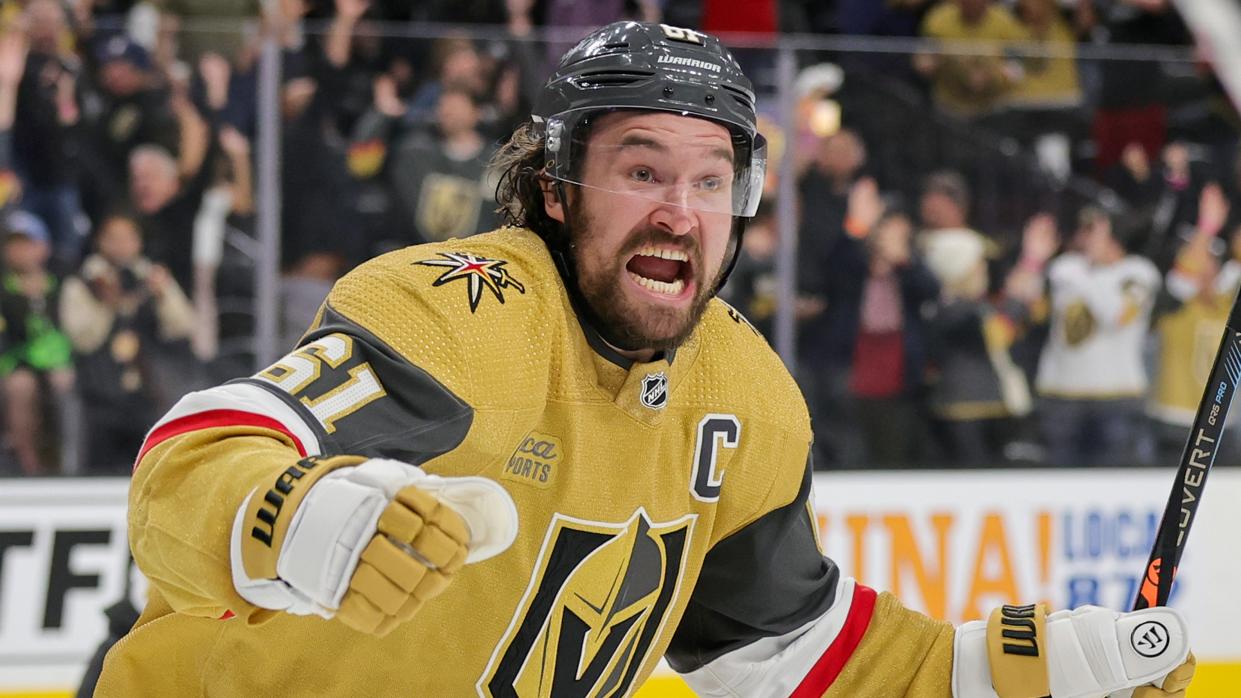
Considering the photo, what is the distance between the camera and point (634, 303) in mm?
2443

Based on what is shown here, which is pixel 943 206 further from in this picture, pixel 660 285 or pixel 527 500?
pixel 527 500

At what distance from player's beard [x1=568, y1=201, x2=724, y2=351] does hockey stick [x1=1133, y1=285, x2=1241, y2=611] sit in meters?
0.94

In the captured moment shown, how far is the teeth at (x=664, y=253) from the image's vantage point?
2.48 meters

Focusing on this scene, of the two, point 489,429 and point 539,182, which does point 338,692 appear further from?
point 539,182

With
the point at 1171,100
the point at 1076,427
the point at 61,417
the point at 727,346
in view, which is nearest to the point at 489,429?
the point at 727,346

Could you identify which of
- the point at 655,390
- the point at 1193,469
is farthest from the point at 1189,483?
the point at 655,390

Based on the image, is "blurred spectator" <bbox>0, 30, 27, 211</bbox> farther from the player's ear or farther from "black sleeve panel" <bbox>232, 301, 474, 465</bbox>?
"black sleeve panel" <bbox>232, 301, 474, 465</bbox>

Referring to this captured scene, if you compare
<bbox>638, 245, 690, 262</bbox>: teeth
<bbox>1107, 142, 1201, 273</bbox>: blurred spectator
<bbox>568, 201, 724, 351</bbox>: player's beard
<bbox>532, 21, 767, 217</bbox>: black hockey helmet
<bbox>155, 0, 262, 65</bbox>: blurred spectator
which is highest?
<bbox>532, 21, 767, 217</bbox>: black hockey helmet

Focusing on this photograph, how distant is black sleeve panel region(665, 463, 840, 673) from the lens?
2.76 m

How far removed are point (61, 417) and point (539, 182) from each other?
2577 millimetres

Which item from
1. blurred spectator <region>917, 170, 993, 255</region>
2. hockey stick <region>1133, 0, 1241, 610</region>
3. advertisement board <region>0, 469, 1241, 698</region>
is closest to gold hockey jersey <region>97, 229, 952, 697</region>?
hockey stick <region>1133, 0, 1241, 610</region>

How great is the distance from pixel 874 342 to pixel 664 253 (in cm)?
299

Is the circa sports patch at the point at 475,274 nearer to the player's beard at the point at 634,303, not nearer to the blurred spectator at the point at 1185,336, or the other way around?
the player's beard at the point at 634,303

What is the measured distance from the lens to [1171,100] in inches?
224
